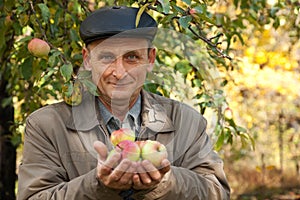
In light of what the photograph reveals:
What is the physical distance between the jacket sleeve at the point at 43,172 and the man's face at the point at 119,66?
200 millimetres

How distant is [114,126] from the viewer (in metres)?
1.68

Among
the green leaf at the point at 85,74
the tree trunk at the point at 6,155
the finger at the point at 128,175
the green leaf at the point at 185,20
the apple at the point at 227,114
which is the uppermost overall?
the green leaf at the point at 185,20

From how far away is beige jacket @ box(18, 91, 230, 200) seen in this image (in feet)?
5.22

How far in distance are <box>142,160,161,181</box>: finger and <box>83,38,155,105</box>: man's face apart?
0.31 meters

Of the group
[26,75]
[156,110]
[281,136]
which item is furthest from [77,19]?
[281,136]

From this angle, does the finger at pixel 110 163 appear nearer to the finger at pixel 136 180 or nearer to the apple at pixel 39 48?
the finger at pixel 136 180

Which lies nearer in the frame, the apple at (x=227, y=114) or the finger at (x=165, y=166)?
the finger at (x=165, y=166)

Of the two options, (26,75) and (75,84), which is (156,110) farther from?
(26,75)

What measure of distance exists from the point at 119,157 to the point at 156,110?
44 centimetres

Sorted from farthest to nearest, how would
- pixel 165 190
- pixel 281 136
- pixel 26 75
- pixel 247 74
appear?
pixel 281 136 < pixel 247 74 < pixel 26 75 < pixel 165 190

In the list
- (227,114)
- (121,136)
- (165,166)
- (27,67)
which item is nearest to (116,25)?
(121,136)

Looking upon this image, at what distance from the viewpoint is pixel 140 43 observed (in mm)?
1630

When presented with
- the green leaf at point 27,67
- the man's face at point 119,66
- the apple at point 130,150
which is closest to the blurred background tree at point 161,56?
the green leaf at point 27,67

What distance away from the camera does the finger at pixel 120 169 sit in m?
1.30
